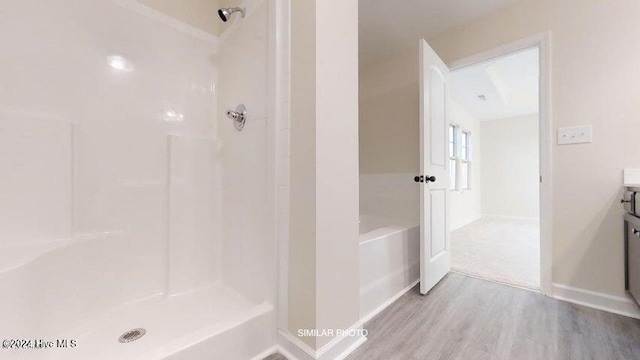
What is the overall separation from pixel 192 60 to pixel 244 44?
1.52 ft

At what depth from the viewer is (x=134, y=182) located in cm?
143

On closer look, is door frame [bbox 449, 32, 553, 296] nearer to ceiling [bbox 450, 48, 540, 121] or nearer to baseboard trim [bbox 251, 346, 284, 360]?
ceiling [bbox 450, 48, 540, 121]

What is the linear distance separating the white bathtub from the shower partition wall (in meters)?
0.60

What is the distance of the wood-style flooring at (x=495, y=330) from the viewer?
3.78 feet

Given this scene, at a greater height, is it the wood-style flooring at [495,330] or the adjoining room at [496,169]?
the adjoining room at [496,169]

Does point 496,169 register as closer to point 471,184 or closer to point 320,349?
point 471,184

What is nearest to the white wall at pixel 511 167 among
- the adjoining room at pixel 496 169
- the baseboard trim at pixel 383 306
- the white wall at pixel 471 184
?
the adjoining room at pixel 496 169

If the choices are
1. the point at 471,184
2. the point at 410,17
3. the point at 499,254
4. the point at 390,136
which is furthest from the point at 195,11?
the point at 471,184

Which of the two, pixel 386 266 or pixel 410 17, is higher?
pixel 410 17

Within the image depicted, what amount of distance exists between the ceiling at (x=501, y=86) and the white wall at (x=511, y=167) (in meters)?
0.38

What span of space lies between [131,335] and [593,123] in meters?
2.95

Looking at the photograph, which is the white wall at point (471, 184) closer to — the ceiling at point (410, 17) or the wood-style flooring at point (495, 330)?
the ceiling at point (410, 17)

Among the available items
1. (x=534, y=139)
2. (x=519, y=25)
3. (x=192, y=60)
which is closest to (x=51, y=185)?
(x=192, y=60)

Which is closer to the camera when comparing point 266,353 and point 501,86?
point 266,353
